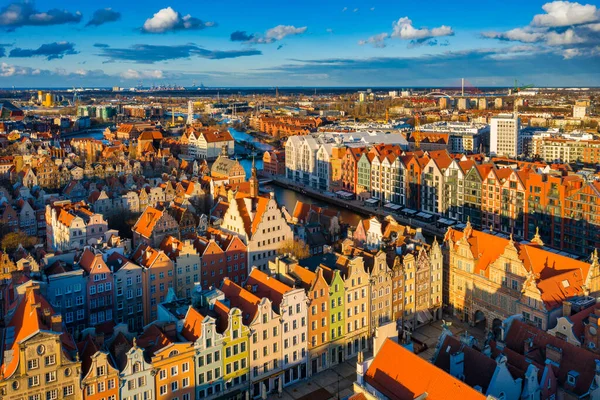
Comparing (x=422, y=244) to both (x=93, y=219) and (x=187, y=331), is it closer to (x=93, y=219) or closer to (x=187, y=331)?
(x=187, y=331)

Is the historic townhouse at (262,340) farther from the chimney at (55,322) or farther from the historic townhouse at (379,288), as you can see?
the chimney at (55,322)

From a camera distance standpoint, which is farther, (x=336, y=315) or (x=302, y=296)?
(x=336, y=315)

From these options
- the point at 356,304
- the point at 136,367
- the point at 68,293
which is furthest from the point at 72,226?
the point at 356,304

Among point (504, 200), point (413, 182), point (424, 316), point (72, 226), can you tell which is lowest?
point (424, 316)

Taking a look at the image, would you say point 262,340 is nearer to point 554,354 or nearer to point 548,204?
point 554,354

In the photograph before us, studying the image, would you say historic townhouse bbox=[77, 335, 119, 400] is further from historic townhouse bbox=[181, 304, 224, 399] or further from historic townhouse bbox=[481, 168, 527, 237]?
historic townhouse bbox=[481, 168, 527, 237]

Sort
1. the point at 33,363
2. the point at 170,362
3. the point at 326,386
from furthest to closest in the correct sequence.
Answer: the point at 326,386, the point at 170,362, the point at 33,363
